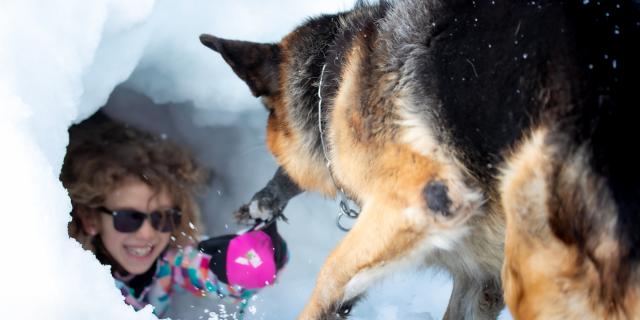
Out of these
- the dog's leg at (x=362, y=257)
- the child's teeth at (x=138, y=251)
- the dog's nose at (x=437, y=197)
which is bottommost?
the child's teeth at (x=138, y=251)

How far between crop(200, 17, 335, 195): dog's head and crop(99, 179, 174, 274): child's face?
1165 millimetres

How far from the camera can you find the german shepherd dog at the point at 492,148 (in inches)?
75.1

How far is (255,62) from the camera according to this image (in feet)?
10.3

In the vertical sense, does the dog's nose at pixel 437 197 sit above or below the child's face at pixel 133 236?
above

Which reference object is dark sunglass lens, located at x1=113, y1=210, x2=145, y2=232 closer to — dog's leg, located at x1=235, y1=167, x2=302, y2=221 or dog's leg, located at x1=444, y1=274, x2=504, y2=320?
dog's leg, located at x1=235, y1=167, x2=302, y2=221

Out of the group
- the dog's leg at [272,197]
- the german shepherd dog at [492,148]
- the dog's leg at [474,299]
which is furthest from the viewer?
the dog's leg at [272,197]

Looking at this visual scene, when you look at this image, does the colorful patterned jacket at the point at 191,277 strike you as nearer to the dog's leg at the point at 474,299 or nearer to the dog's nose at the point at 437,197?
the dog's leg at the point at 474,299

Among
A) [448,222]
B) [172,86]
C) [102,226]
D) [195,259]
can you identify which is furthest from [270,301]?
[448,222]

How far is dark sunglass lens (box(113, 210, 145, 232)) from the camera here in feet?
12.9

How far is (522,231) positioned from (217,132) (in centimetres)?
309

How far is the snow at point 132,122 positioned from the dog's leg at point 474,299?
0.26 metres

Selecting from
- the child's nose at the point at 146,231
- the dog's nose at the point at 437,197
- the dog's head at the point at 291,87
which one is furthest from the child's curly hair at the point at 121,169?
the dog's nose at the point at 437,197

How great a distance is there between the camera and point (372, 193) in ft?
8.02

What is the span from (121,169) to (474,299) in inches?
91.1
